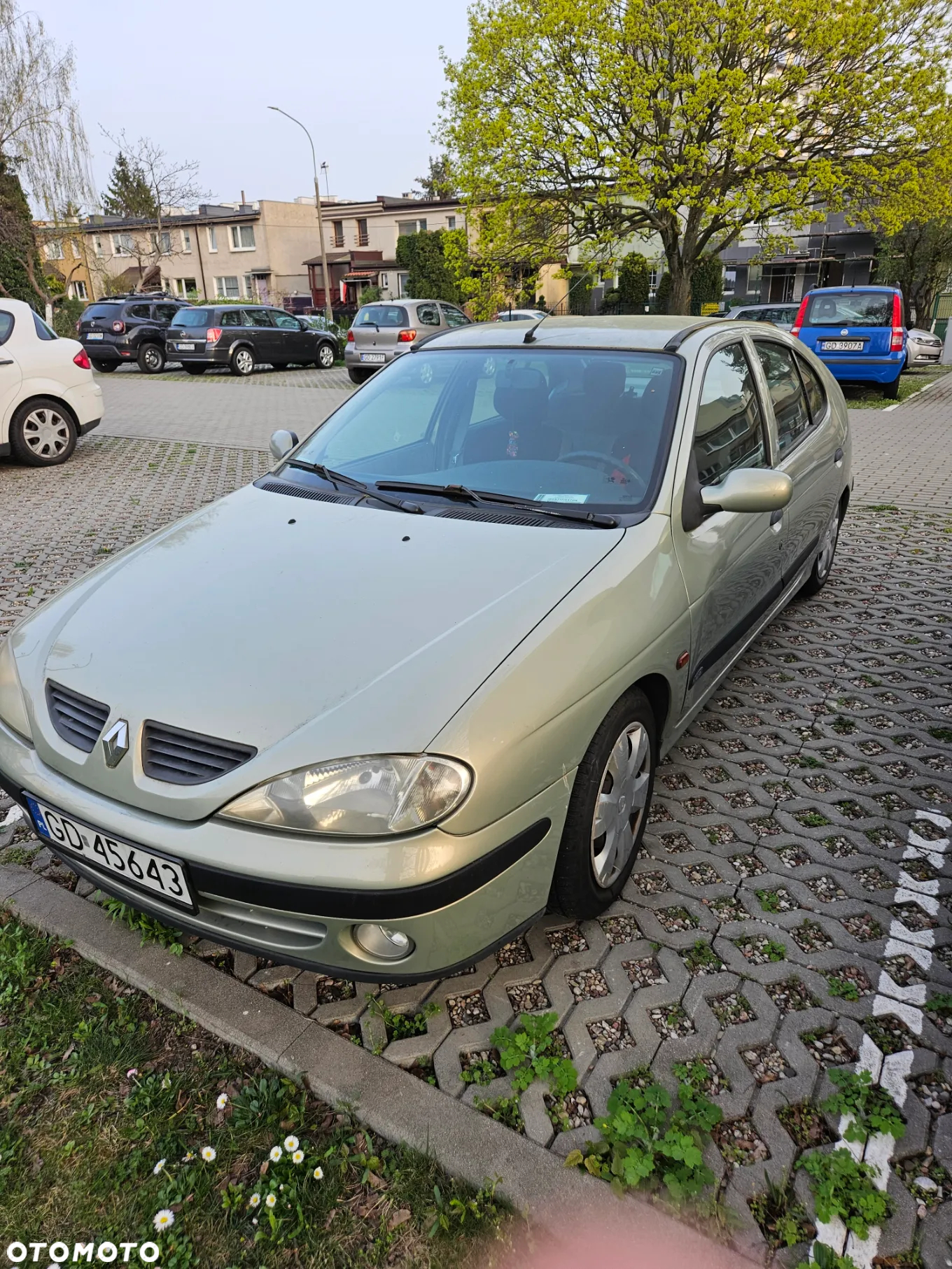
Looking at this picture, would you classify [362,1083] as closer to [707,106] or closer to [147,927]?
[147,927]

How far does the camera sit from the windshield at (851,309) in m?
13.0

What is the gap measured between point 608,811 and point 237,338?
1936 centimetres

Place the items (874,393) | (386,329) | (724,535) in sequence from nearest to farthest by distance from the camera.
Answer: (724,535) → (874,393) → (386,329)

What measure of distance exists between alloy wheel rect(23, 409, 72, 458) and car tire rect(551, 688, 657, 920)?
8.69 meters

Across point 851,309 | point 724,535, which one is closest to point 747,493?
point 724,535

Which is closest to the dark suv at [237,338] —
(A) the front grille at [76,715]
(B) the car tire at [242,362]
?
(B) the car tire at [242,362]

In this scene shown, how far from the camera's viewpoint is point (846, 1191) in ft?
5.82

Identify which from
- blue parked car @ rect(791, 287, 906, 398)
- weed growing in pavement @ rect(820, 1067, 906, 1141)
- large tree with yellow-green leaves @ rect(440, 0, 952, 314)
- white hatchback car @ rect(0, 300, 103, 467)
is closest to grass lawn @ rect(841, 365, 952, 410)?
blue parked car @ rect(791, 287, 906, 398)

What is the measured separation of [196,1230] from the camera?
5.78 feet

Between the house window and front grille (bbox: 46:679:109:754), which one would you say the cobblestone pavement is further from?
the house window

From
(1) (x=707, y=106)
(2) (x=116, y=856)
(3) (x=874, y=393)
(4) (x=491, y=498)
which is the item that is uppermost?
(1) (x=707, y=106)

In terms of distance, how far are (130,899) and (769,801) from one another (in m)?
2.27

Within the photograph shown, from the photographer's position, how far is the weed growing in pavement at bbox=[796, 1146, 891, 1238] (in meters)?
1.73

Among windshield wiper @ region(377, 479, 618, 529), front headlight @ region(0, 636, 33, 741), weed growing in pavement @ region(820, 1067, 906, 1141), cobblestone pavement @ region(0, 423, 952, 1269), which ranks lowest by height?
cobblestone pavement @ region(0, 423, 952, 1269)
